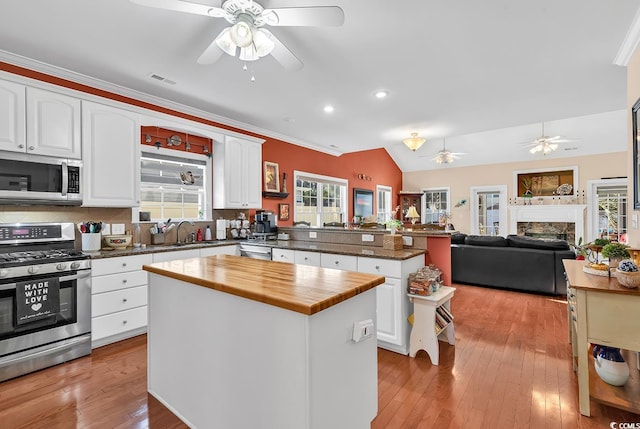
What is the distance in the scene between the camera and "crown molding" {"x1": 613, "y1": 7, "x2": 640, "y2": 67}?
2.23 metres

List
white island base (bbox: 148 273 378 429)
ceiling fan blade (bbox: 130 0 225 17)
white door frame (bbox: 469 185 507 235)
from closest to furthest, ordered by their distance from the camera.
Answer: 1. white island base (bbox: 148 273 378 429)
2. ceiling fan blade (bbox: 130 0 225 17)
3. white door frame (bbox: 469 185 507 235)

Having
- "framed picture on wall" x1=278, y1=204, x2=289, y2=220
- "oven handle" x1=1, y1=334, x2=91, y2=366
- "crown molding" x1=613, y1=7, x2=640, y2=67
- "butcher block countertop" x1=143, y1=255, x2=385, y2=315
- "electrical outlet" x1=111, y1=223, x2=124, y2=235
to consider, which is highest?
"crown molding" x1=613, y1=7, x2=640, y2=67

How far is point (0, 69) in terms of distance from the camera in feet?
8.83

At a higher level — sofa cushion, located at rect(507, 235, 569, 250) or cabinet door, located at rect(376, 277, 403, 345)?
sofa cushion, located at rect(507, 235, 569, 250)

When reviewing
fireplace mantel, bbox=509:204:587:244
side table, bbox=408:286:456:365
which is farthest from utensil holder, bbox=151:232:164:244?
fireplace mantel, bbox=509:204:587:244

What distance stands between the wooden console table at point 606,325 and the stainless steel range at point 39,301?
3796 millimetres

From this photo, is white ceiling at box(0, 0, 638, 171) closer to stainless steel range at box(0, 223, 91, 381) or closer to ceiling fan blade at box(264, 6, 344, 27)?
ceiling fan blade at box(264, 6, 344, 27)

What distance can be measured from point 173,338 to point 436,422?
1.69 m

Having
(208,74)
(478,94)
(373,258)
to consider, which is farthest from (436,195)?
(208,74)

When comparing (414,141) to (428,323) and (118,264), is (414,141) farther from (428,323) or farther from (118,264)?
(118,264)

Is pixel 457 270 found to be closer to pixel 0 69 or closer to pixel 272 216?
pixel 272 216

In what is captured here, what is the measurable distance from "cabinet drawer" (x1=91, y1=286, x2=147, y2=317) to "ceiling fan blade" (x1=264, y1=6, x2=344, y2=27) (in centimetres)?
281

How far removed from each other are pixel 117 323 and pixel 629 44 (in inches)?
201

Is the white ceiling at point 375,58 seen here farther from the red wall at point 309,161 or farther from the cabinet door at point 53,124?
the cabinet door at point 53,124
